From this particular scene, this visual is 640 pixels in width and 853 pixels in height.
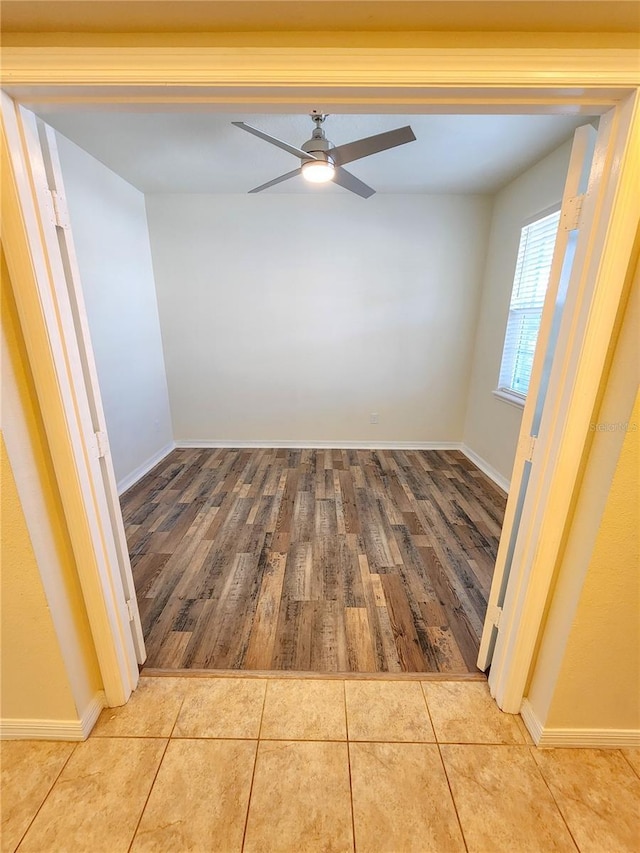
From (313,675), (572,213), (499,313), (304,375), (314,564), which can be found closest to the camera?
(572,213)

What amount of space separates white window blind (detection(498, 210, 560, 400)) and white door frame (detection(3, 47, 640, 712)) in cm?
186

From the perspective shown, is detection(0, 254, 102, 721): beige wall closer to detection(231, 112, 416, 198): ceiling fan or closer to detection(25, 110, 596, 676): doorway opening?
detection(25, 110, 596, 676): doorway opening

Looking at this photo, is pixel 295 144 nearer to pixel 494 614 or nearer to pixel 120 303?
pixel 120 303

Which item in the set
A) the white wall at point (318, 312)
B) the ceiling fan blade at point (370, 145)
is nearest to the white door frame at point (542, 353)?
the ceiling fan blade at point (370, 145)

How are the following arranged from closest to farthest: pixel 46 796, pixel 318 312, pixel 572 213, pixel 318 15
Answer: pixel 318 15 < pixel 572 213 < pixel 46 796 < pixel 318 312

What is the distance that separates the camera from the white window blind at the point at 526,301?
2.63m

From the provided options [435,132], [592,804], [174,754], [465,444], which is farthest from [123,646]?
[465,444]

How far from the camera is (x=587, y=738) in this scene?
1203 mm

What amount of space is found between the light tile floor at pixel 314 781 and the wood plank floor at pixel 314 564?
0.20 meters

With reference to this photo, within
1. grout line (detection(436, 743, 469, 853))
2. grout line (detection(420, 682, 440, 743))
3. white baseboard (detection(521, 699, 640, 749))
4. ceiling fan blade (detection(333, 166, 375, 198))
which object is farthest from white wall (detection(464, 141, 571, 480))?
grout line (detection(436, 743, 469, 853))

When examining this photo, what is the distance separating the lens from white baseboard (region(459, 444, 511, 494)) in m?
3.13

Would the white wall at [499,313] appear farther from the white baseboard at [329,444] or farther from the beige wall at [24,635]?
the beige wall at [24,635]

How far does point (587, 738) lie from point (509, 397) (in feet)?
7.94

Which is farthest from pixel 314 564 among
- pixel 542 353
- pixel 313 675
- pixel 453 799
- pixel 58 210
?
pixel 58 210
